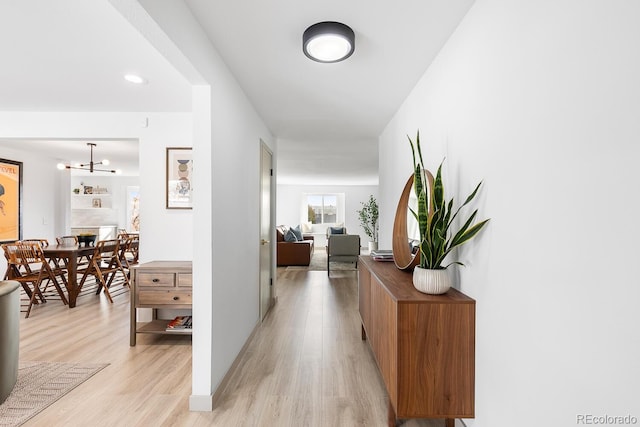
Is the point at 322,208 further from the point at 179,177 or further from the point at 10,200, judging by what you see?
the point at 179,177

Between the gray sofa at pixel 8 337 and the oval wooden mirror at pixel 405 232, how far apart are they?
2689mm

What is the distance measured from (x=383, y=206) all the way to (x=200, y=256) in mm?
2531

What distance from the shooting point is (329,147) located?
5098 mm

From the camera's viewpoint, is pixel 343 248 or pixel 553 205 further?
pixel 343 248

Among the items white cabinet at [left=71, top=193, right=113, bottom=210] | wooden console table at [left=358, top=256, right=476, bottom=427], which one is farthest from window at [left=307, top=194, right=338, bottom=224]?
wooden console table at [left=358, top=256, right=476, bottom=427]

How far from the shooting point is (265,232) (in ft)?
12.7

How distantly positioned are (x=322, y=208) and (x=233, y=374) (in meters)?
9.53

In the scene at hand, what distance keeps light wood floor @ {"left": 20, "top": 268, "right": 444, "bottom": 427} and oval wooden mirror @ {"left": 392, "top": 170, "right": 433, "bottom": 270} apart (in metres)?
0.92

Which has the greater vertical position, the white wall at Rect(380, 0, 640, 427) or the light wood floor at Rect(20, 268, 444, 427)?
the white wall at Rect(380, 0, 640, 427)

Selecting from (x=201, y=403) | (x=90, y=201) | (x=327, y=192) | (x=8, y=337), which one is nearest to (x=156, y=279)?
(x=8, y=337)

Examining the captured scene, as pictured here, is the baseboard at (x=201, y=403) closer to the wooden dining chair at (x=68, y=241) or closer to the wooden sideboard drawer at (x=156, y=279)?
the wooden sideboard drawer at (x=156, y=279)

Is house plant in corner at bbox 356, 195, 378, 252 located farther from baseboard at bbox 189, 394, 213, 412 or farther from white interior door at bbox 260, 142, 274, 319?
baseboard at bbox 189, 394, 213, 412

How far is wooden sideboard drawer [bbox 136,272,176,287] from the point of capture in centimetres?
287

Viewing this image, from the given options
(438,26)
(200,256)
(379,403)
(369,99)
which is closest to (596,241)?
(438,26)
